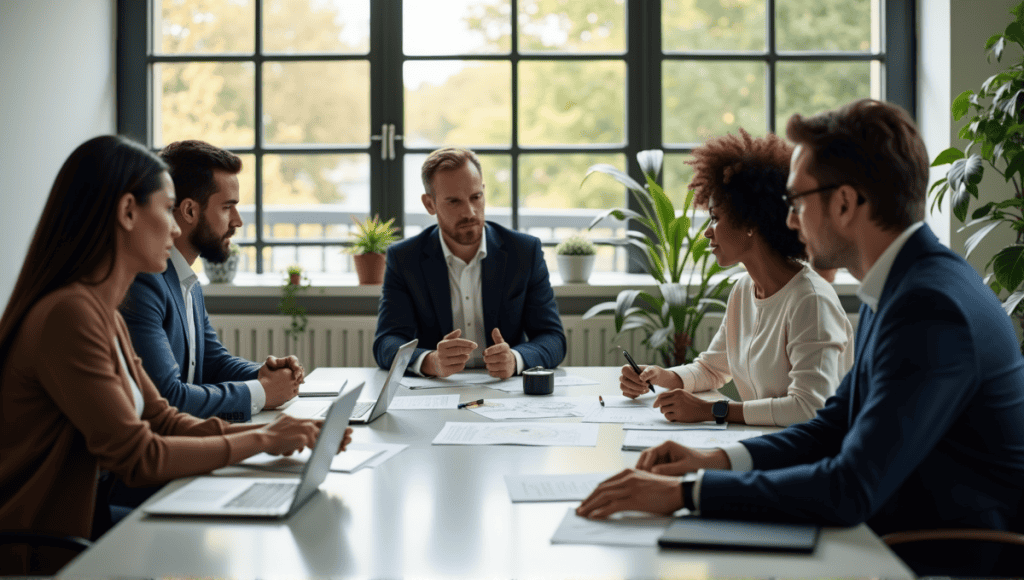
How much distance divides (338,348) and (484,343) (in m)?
1.26

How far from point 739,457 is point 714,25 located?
332 centimetres

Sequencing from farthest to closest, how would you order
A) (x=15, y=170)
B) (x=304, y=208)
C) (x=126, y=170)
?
(x=304, y=208) < (x=15, y=170) < (x=126, y=170)

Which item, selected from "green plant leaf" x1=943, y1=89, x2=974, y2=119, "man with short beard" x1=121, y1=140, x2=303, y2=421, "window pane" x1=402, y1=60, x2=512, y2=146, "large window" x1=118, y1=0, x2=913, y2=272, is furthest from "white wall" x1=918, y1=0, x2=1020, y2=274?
"man with short beard" x1=121, y1=140, x2=303, y2=421

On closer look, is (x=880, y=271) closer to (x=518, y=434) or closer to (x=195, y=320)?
(x=518, y=434)

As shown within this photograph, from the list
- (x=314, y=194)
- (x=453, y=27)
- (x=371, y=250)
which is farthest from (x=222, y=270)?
(x=453, y=27)

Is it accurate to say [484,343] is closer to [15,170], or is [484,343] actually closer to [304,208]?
[304,208]

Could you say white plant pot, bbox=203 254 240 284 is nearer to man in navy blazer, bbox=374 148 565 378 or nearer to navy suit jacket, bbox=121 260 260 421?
man in navy blazer, bbox=374 148 565 378

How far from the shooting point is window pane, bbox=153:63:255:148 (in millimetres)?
4332

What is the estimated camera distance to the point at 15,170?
3.63 metres

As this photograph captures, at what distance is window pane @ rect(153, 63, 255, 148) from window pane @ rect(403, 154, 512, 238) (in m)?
0.84

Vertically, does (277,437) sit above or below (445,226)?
below

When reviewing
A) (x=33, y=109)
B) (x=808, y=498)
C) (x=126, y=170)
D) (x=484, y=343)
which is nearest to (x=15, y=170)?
(x=33, y=109)

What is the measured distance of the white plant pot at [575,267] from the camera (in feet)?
13.5

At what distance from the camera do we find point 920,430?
119 centimetres
